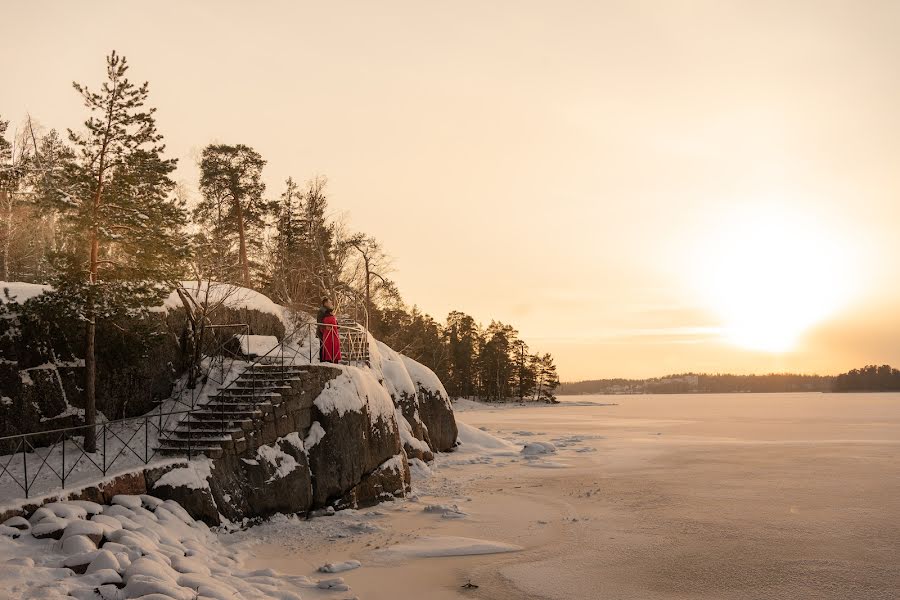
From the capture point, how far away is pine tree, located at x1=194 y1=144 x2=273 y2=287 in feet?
145

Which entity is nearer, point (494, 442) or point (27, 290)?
point (27, 290)

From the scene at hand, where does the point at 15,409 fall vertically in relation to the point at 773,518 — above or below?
above

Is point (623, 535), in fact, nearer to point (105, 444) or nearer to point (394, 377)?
point (105, 444)

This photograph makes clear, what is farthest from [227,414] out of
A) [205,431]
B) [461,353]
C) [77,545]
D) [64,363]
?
[461,353]

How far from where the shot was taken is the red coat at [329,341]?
19.7 meters

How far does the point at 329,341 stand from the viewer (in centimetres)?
1995

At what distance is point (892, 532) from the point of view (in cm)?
1477

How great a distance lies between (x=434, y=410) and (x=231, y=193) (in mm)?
24348

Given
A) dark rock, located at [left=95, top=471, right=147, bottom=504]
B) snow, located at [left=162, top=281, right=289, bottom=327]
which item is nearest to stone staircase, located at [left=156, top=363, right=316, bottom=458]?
dark rock, located at [left=95, top=471, right=147, bottom=504]

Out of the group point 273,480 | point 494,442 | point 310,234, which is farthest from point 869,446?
point 310,234

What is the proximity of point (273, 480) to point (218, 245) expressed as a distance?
27.5m

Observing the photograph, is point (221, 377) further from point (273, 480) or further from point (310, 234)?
point (310, 234)

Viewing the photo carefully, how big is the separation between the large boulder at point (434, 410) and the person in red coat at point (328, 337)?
1070 centimetres

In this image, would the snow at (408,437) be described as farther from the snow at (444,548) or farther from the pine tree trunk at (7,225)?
the pine tree trunk at (7,225)
